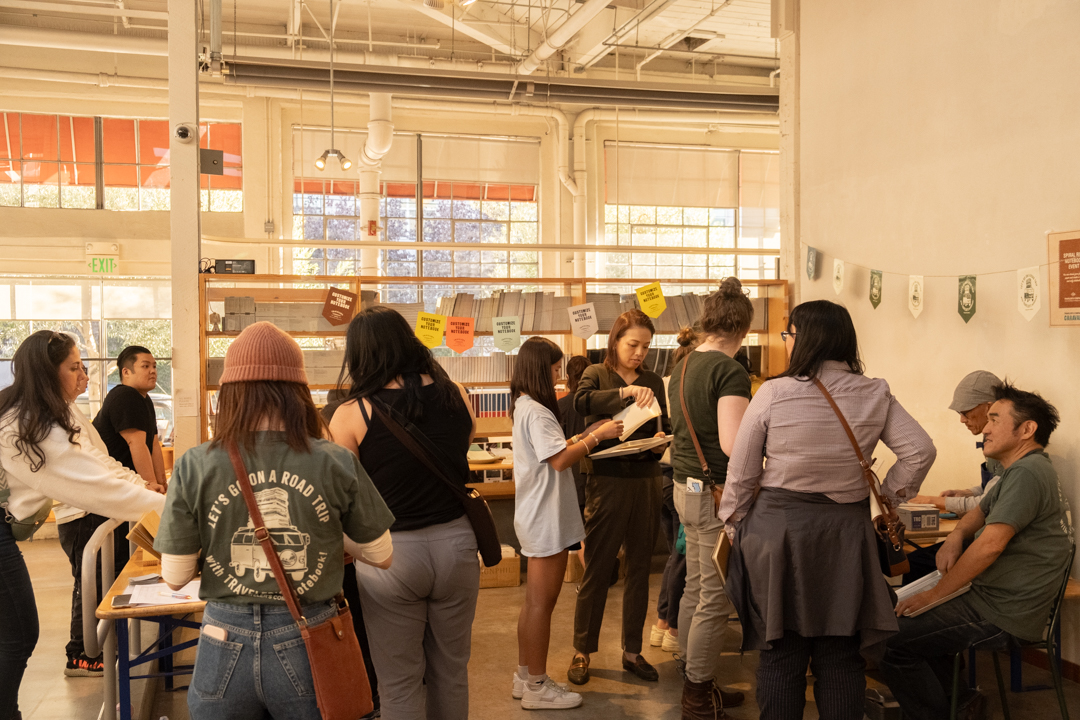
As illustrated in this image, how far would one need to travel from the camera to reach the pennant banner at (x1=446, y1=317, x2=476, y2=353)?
591cm

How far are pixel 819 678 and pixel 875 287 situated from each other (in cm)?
289

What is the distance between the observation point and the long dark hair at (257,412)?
72.0 inches

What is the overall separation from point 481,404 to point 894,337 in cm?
304

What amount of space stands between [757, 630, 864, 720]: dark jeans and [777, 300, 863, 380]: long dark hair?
0.82m

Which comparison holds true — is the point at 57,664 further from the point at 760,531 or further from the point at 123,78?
the point at 123,78

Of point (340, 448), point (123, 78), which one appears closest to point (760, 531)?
point (340, 448)

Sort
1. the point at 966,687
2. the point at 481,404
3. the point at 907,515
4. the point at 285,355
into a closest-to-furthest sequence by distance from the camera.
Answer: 1. the point at 285,355
2. the point at 966,687
3. the point at 907,515
4. the point at 481,404

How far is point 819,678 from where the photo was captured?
8.52 ft

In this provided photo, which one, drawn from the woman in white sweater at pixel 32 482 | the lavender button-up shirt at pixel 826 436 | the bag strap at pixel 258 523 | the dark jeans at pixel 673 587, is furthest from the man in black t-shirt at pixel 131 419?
the lavender button-up shirt at pixel 826 436

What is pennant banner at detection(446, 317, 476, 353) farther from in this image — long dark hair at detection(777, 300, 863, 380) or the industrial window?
the industrial window

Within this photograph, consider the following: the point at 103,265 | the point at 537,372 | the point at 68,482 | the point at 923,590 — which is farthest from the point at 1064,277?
the point at 103,265

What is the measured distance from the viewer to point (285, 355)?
1914 mm

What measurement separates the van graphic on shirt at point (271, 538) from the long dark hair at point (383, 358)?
59 centimetres

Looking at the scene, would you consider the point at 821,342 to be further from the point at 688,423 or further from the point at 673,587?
→ the point at 673,587
